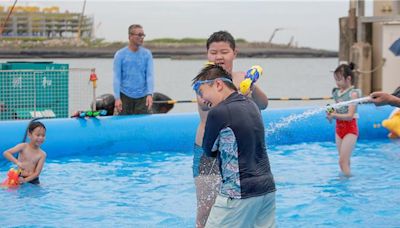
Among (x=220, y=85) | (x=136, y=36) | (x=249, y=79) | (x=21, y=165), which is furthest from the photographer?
(x=136, y=36)

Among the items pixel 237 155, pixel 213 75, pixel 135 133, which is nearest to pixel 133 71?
pixel 135 133

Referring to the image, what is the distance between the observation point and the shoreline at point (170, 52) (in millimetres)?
58688

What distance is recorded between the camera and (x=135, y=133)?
9.79m

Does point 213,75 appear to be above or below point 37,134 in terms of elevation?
above

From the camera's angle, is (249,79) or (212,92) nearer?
(212,92)

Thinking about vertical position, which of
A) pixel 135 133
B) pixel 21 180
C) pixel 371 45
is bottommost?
pixel 21 180

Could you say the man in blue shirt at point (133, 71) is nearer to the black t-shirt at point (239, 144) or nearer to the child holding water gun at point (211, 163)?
the child holding water gun at point (211, 163)

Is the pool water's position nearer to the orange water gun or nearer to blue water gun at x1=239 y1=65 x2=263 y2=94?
the orange water gun

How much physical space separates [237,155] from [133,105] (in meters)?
6.22

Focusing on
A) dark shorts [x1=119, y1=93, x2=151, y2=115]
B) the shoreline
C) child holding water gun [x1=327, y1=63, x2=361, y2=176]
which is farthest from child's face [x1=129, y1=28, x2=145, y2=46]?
the shoreline

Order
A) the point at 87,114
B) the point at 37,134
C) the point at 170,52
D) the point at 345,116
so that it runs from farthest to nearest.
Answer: the point at 170,52, the point at 87,114, the point at 345,116, the point at 37,134

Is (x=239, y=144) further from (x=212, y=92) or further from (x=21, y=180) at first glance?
(x=21, y=180)

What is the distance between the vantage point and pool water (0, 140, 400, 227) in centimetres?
611

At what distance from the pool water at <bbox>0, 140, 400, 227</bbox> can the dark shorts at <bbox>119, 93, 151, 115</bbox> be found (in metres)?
0.64
